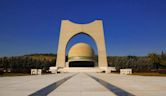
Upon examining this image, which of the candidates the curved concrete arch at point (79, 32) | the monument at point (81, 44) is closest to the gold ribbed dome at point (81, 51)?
the monument at point (81, 44)

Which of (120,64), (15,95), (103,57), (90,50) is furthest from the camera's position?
(120,64)

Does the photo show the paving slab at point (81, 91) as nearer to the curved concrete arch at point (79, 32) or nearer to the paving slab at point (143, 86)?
the paving slab at point (143, 86)

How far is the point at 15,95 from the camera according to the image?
6152 millimetres

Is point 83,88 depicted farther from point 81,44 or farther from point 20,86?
point 81,44

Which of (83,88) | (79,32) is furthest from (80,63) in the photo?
(83,88)

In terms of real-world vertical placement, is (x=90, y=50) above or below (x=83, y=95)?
above

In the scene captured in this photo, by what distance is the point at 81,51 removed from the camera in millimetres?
62000

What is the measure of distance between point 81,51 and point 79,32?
16.2 ft

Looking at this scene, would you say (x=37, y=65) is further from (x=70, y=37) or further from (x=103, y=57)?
(x=103, y=57)

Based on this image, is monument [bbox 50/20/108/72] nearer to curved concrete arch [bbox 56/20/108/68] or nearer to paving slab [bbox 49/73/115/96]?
curved concrete arch [bbox 56/20/108/68]

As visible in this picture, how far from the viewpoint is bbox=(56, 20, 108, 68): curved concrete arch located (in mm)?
60941

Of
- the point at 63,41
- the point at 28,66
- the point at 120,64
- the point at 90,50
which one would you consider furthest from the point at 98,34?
the point at 28,66

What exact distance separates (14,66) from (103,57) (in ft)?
75.1

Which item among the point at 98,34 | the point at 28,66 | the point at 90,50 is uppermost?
the point at 98,34
